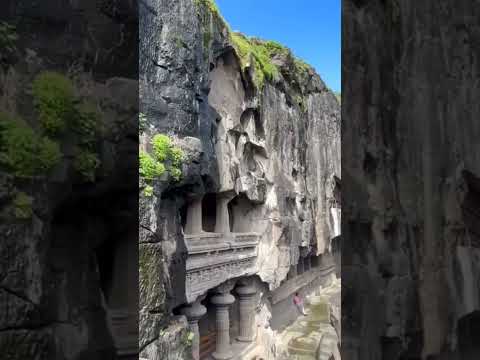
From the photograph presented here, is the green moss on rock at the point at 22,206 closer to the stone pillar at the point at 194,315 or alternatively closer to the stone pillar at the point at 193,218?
the stone pillar at the point at 194,315

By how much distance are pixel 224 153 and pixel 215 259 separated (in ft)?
12.3

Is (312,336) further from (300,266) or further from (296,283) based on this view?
(300,266)

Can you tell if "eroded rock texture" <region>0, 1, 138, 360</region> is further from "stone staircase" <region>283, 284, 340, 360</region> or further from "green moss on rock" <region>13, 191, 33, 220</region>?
"stone staircase" <region>283, 284, 340, 360</region>

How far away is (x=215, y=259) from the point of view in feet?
40.9

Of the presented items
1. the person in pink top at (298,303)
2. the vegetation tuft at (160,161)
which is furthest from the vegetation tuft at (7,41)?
the person in pink top at (298,303)

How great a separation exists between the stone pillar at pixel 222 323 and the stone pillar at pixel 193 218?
2783mm

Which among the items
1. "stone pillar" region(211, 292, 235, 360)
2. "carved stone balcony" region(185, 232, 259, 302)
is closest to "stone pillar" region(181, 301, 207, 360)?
"carved stone balcony" region(185, 232, 259, 302)

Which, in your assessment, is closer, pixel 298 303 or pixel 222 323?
pixel 222 323

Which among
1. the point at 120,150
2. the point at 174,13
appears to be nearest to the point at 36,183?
the point at 120,150

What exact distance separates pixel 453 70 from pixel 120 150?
251 cm

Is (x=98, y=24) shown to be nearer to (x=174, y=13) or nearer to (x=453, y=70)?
(x=453, y=70)

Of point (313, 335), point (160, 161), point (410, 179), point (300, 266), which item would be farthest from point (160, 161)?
point (300, 266)

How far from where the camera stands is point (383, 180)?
316cm

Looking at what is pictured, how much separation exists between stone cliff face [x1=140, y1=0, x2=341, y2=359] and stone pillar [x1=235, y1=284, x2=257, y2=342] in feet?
2.53
